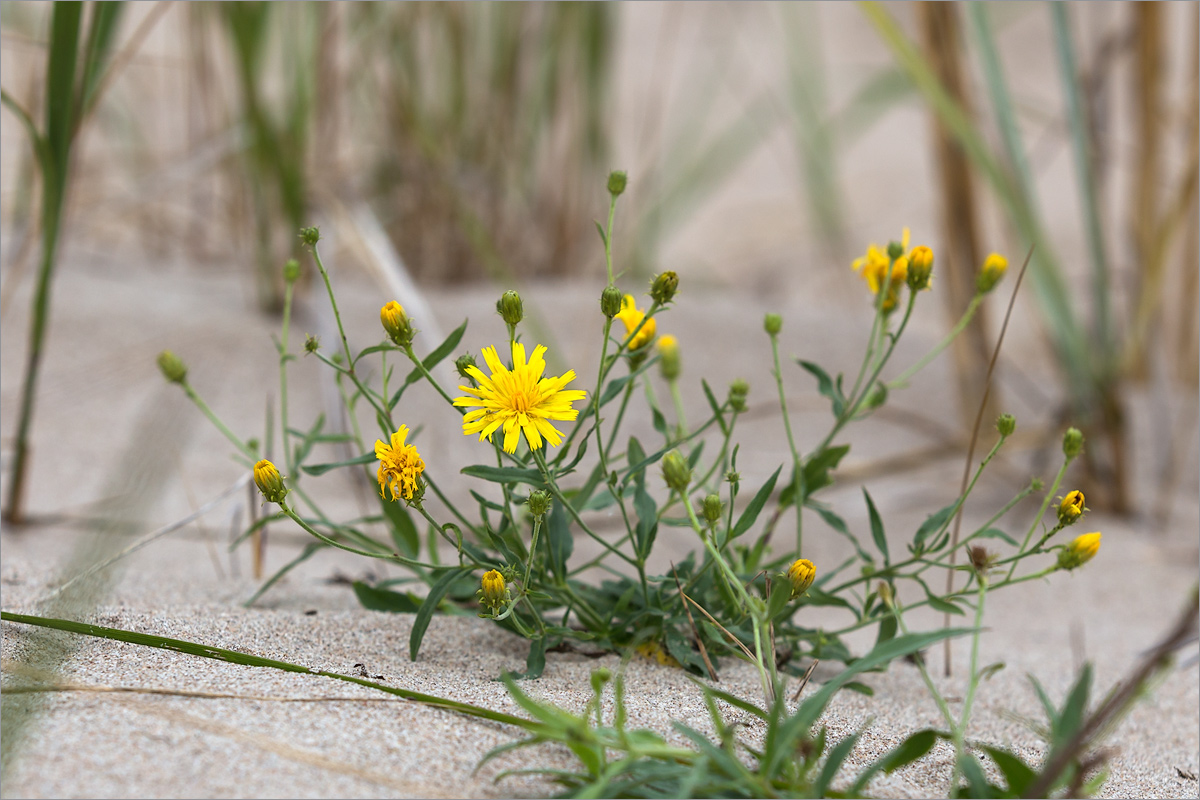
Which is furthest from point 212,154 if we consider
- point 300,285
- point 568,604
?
point 568,604

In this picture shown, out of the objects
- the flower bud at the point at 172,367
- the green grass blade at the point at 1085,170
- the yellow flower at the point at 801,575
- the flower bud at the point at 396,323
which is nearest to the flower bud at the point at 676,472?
the yellow flower at the point at 801,575

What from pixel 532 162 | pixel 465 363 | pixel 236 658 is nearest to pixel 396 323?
pixel 465 363

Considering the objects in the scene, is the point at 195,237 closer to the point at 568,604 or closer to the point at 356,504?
the point at 356,504

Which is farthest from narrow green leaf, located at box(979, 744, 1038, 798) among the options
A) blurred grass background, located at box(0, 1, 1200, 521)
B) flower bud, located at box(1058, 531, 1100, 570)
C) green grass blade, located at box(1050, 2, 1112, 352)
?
green grass blade, located at box(1050, 2, 1112, 352)

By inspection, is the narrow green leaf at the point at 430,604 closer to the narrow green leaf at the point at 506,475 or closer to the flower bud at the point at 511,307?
the narrow green leaf at the point at 506,475

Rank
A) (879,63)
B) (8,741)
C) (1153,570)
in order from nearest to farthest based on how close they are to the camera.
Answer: (8,741) < (1153,570) < (879,63)

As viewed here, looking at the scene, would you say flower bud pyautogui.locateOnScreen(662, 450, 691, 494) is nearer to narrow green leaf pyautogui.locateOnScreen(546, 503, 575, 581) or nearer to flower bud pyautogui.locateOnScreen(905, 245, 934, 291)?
narrow green leaf pyautogui.locateOnScreen(546, 503, 575, 581)
